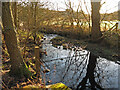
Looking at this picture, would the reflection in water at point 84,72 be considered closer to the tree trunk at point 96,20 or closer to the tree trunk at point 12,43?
the tree trunk at point 12,43

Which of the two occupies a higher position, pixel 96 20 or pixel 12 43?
pixel 96 20

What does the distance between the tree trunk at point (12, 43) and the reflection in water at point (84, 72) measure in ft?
3.32

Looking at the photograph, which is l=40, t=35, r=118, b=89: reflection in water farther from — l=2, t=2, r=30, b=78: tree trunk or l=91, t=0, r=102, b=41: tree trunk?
l=91, t=0, r=102, b=41: tree trunk

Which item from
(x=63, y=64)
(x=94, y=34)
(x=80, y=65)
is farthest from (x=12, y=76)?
(x=94, y=34)

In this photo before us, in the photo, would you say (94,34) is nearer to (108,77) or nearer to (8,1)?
(108,77)

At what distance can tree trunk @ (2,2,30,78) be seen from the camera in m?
2.68

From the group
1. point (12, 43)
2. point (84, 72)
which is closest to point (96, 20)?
point (84, 72)

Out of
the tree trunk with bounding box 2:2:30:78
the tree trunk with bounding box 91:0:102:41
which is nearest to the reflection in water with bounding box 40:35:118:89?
the tree trunk with bounding box 2:2:30:78

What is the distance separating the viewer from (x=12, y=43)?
2904 millimetres

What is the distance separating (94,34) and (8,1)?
7.17 meters

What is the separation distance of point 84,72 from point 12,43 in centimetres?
309

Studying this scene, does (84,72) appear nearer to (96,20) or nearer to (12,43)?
(12,43)

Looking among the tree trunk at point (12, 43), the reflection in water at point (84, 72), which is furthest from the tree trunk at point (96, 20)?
the tree trunk at point (12, 43)

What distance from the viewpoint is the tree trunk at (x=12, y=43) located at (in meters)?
2.68
